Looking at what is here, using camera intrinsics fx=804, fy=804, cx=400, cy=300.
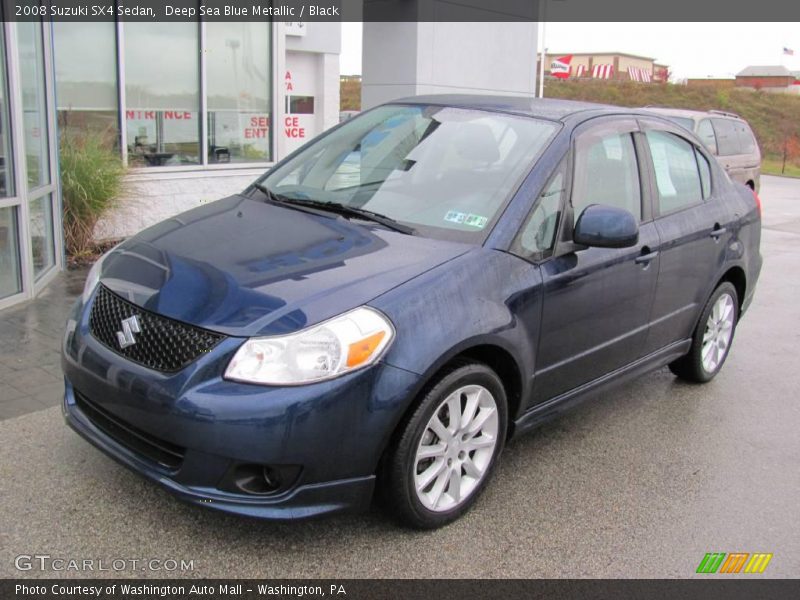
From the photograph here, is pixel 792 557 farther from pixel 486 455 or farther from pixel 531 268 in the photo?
pixel 531 268

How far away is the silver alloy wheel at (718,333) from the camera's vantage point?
208 inches

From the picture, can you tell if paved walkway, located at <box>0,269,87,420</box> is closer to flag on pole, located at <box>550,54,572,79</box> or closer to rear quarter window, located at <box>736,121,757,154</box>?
rear quarter window, located at <box>736,121,757,154</box>

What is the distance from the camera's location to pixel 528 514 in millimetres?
3584

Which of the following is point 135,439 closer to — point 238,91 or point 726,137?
point 238,91

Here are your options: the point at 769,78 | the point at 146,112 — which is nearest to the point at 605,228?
the point at 146,112

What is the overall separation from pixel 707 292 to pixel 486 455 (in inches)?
90.1

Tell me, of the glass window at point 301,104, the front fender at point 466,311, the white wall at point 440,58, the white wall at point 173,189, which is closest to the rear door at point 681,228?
the front fender at point 466,311

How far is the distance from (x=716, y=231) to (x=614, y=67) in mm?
77123

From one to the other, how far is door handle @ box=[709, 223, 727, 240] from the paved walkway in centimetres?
397

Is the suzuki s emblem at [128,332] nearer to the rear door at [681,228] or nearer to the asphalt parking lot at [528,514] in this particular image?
the asphalt parking lot at [528,514]

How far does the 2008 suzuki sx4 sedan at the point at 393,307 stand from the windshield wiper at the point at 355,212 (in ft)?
0.04

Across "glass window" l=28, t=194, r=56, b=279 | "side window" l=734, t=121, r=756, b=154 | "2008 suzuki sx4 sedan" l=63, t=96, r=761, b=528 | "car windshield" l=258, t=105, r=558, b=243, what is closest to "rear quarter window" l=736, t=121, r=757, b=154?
"side window" l=734, t=121, r=756, b=154

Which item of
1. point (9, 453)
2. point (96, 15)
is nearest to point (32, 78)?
point (96, 15)

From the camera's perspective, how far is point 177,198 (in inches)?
364
